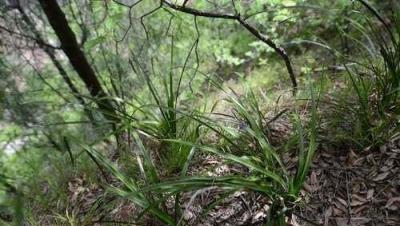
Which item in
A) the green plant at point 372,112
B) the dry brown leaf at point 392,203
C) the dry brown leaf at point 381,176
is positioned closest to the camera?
the dry brown leaf at point 392,203

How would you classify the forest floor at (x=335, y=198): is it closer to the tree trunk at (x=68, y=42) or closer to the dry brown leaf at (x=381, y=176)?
the dry brown leaf at (x=381, y=176)

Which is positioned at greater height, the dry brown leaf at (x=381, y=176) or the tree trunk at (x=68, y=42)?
the tree trunk at (x=68, y=42)

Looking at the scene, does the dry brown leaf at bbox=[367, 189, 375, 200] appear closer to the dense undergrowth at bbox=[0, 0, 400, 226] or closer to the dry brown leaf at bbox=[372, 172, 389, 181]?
the dry brown leaf at bbox=[372, 172, 389, 181]

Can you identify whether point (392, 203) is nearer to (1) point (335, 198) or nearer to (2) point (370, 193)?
(2) point (370, 193)

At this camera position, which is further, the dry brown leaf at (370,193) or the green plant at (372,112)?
the green plant at (372,112)

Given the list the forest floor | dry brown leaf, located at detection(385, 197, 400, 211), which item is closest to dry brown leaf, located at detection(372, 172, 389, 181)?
the forest floor

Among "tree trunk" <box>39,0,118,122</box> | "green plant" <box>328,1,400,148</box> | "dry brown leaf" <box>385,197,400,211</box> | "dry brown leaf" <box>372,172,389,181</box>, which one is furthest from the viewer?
"tree trunk" <box>39,0,118,122</box>

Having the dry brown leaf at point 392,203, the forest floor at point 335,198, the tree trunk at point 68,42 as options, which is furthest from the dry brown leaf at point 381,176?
the tree trunk at point 68,42

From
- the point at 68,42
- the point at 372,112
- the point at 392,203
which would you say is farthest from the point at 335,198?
the point at 68,42

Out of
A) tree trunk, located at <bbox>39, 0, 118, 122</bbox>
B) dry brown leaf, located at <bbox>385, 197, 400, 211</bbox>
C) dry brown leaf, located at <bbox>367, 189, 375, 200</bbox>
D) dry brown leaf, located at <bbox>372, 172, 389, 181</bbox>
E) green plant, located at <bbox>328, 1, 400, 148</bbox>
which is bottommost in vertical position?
dry brown leaf, located at <bbox>385, 197, 400, 211</bbox>

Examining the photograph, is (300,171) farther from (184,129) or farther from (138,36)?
(138,36)

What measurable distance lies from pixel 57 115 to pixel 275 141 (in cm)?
389

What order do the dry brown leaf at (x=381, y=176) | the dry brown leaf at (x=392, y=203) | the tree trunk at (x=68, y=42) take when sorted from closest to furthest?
the dry brown leaf at (x=392, y=203)
the dry brown leaf at (x=381, y=176)
the tree trunk at (x=68, y=42)

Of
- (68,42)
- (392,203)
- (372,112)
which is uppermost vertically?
(68,42)
